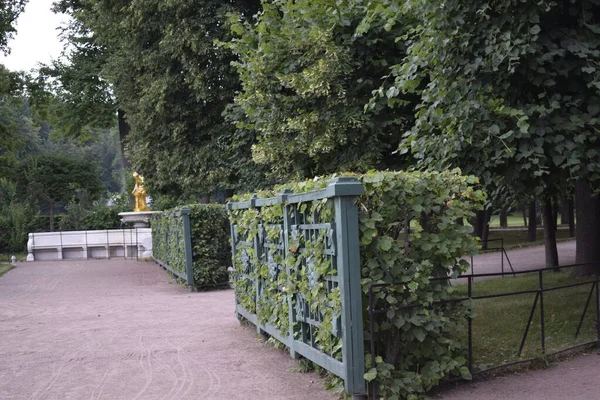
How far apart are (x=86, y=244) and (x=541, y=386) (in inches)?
1206

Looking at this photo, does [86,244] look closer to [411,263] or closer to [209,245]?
[209,245]

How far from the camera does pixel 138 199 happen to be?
114 feet

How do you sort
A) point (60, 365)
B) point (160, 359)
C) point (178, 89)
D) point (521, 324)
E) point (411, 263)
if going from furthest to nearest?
point (178, 89) → point (521, 324) → point (160, 359) → point (60, 365) → point (411, 263)

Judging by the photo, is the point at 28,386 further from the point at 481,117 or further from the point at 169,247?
the point at 169,247

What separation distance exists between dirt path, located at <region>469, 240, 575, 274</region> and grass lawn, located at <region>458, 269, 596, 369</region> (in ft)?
17.8

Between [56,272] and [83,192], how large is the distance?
2224 centimetres

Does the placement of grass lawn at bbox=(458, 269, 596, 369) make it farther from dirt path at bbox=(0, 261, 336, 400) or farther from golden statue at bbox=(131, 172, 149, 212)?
golden statue at bbox=(131, 172, 149, 212)

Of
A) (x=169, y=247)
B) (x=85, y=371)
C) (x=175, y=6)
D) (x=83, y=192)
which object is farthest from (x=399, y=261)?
(x=83, y=192)

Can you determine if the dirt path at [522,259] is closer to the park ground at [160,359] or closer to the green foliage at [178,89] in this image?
the green foliage at [178,89]

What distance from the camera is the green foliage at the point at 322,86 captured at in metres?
14.5

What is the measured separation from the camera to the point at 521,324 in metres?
Answer: 9.56

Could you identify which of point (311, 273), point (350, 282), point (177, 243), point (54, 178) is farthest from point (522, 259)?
point (54, 178)

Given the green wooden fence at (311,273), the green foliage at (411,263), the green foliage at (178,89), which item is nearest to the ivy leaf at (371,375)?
the green foliage at (411,263)

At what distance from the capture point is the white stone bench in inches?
1345
